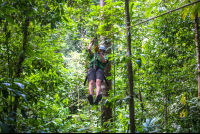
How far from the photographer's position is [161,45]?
3.15 meters

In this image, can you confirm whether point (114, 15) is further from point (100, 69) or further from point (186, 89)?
point (186, 89)

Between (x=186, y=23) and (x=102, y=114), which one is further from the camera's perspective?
(x=102, y=114)

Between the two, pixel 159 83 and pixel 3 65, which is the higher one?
pixel 3 65

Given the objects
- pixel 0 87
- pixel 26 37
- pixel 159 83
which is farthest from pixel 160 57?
pixel 0 87

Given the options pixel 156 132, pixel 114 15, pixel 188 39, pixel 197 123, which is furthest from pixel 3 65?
pixel 188 39

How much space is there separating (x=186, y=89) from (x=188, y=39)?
786 mm

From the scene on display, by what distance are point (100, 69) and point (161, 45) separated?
54.1 inches

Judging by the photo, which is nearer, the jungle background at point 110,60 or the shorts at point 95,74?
the jungle background at point 110,60

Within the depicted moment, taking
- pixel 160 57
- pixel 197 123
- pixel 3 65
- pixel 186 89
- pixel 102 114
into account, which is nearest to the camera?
pixel 197 123

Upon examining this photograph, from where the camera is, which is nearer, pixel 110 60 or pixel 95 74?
pixel 110 60

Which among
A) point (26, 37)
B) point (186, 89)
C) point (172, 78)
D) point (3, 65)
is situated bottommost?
point (186, 89)

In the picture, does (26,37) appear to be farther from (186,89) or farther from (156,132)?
(186,89)

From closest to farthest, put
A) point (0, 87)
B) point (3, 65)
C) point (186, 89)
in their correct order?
1. point (0, 87)
2. point (3, 65)
3. point (186, 89)

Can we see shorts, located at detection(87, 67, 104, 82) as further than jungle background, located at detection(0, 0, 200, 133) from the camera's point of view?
Yes
